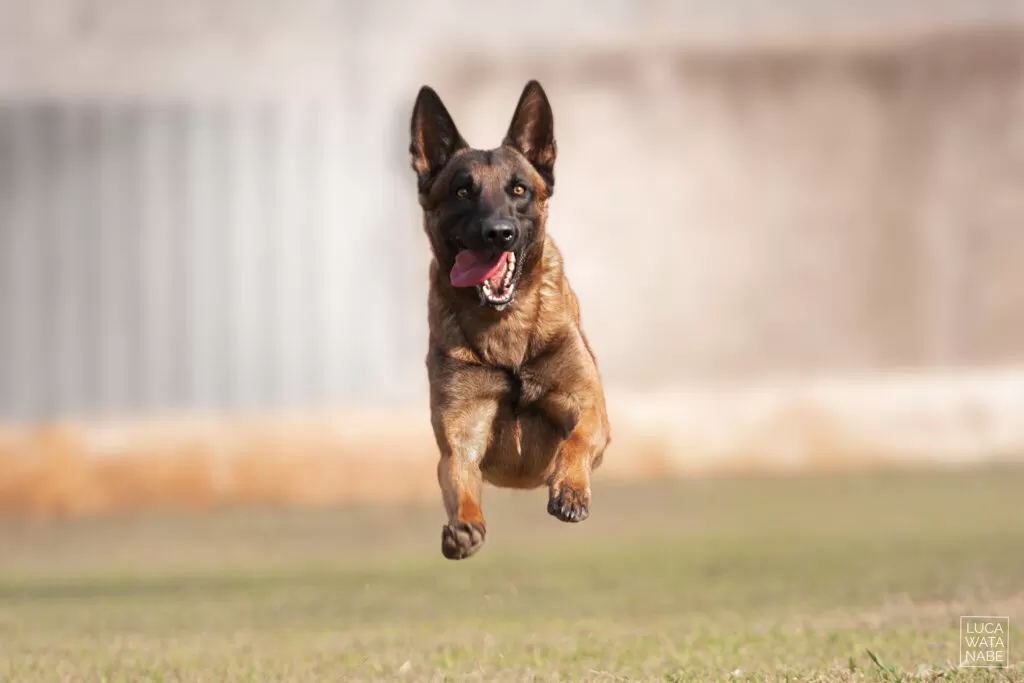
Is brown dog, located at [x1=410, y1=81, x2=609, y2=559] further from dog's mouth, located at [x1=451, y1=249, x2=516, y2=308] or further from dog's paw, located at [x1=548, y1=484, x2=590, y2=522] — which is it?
dog's paw, located at [x1=548, y1=484, x2=590, y2=522]

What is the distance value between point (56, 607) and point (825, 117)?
39.3ft

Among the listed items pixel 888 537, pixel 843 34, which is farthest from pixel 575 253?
pixel 888 537

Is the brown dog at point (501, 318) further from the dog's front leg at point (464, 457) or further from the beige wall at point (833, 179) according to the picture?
the beige wall at point (833, 179)

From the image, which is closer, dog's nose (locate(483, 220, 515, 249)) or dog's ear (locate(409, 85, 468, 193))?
dog's nose (locate(483, 220, 515, 249))

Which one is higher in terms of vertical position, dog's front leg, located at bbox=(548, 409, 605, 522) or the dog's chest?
the dog's chest

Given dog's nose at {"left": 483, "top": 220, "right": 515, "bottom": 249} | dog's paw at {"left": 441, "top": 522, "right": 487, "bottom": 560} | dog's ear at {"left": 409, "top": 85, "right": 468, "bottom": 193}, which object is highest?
dog's ear at {"left": 409, "top": 85, "right": 468, "bottom": 193}

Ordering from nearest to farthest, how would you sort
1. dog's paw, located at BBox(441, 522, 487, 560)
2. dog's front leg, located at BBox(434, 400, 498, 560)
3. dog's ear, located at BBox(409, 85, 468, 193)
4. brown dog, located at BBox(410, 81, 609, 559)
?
dog's paw, located at BBox(441, 522, 487, 560), dog's front leg, located at BBox(434, 400, 498, 560), brown dog, located at BBox(410, 81, 609, 559), dog's ear, located at BBox(409, 85, 468, 193)

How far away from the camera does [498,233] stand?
5.25 meters

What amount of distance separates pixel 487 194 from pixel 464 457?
99 centimetres

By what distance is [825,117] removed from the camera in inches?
723

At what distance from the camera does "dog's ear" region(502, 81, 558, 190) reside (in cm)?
565

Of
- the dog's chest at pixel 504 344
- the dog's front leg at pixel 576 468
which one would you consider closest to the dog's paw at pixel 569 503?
the dog's front leg at pixel 576 468

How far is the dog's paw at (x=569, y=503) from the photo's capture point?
4906 millimetres

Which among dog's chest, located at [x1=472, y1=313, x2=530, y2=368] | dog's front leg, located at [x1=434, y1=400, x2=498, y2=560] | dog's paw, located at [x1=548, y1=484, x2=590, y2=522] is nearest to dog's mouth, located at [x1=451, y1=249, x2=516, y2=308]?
dog's chest, located at [x1=472, y1=313, x2=530, y2=368]
